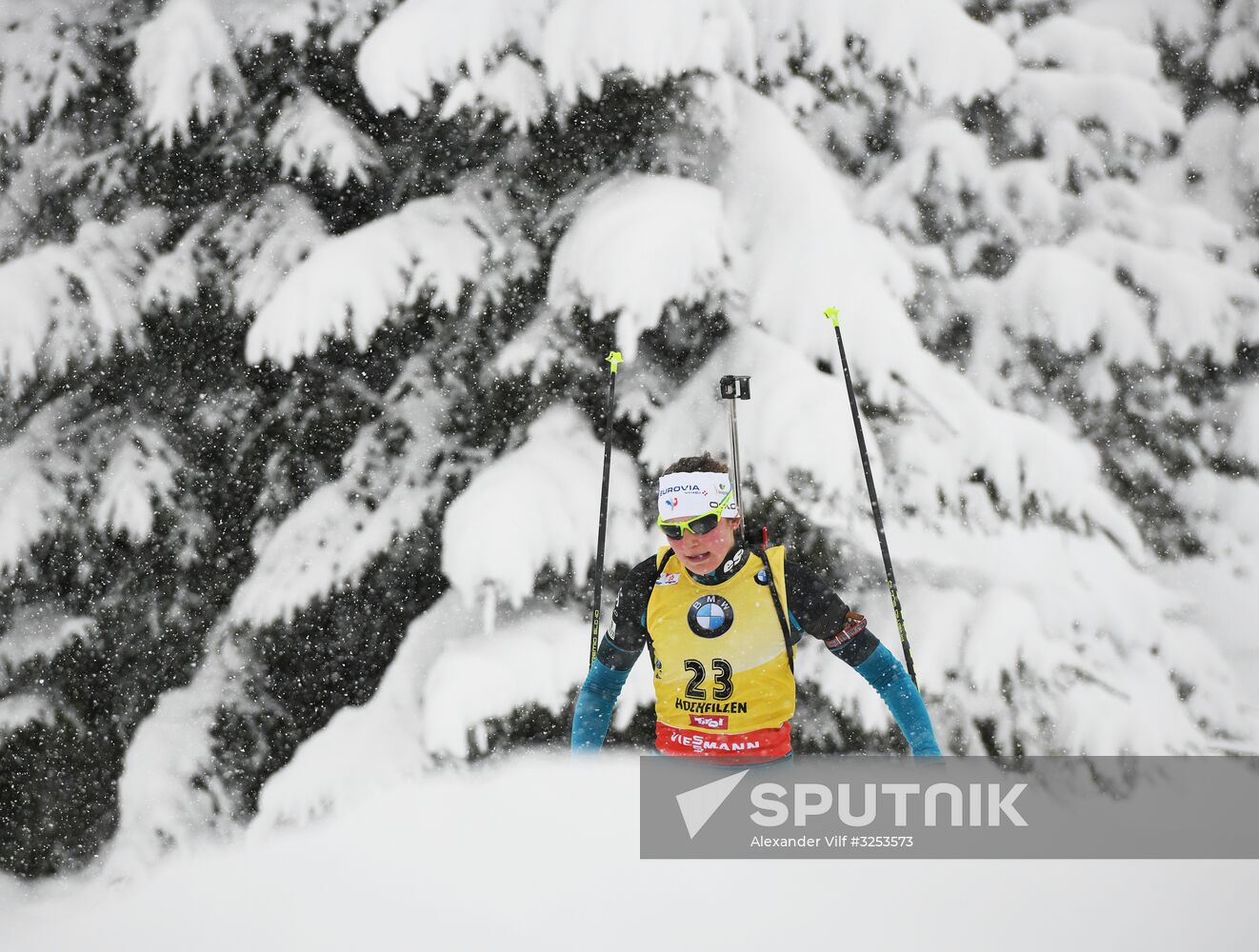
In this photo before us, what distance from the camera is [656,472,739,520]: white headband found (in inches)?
117

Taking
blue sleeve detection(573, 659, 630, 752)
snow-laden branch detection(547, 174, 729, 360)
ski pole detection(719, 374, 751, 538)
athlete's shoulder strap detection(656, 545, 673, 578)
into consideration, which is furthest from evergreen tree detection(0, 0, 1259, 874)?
athlete's shoulder strap detection(656, 545, 673, 578)

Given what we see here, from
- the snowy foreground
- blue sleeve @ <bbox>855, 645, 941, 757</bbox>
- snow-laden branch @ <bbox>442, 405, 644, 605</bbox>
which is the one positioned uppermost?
snow-laden branch @ <bbox>442, 405, 644, 605</bbox>

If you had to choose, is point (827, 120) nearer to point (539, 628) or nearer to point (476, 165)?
point (476, 165)

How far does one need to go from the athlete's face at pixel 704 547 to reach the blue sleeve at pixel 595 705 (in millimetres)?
594

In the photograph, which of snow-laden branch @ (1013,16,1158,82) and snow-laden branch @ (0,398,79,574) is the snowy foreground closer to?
snow-laden branch @ (0,398,79,574)

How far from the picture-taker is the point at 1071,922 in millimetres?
3617

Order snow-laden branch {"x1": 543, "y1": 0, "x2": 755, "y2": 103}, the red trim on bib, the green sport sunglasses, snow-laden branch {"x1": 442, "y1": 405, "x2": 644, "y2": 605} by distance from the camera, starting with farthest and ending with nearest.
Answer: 1. snow-laden branch {"x1": 442, "y1": 405, "x2": 644, "y2": 605}
2. snow-laden branch {"x1": 543, "y1": 0, "x2": 755, "y2": 103}
3. the red trim on bib
4. the green sport sunglasses

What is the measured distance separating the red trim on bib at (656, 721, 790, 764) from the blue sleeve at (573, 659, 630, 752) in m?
0.30

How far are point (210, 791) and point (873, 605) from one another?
4.66 m

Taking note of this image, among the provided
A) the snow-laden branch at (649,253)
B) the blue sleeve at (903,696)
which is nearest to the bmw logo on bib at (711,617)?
the blue sleeve at (903,696)

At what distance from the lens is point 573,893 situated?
3.91 m

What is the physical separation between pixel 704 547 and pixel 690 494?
7.0 inches

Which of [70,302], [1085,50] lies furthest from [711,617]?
[1085,50]

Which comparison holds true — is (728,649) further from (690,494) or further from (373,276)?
(373,276)
